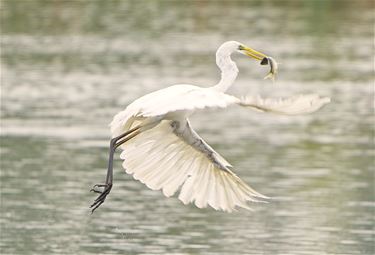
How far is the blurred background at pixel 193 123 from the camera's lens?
1437 cm

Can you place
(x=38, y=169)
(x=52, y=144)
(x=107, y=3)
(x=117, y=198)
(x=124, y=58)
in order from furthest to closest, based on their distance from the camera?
(x=107, y=3) < (x=124, y=58) < (x=52, y=144) < (x=38, y=169) < (x=117, y=198)

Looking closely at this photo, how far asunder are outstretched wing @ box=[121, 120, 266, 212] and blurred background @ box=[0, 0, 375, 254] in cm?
191

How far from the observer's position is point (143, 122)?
1112 centimetres

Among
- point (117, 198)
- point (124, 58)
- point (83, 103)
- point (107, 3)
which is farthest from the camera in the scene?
point (107, 3)

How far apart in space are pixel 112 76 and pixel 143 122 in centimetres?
1878

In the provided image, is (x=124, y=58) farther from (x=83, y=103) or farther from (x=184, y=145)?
(x=184, y=145)

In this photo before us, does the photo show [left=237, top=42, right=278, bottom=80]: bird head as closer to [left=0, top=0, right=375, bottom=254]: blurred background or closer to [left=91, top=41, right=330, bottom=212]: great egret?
[left=91, top=41, right=330, bottom=212]: great egret

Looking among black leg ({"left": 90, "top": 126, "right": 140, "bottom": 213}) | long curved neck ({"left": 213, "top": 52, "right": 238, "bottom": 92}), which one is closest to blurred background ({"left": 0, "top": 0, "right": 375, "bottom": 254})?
black leg ({"left": 90, "top": 126, "right": 140, "bottom": 213})

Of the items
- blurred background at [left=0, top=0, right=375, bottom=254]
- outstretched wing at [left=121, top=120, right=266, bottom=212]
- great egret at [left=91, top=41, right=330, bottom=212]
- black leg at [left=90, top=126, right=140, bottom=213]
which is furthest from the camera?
blurred background at [left=0, top=0, right=375, bottom=254]

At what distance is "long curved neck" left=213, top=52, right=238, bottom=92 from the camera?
35.7ft

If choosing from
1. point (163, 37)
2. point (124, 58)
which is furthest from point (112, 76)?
point (163, 37)

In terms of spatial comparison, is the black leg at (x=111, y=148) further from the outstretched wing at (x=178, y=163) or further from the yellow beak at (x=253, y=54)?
the yellow beak at (x=253, y=54)

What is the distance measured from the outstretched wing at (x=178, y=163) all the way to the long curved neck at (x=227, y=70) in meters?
0.64

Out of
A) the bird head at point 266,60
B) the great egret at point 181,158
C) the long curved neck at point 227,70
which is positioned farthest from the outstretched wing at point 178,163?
the bird head at point 266,60
